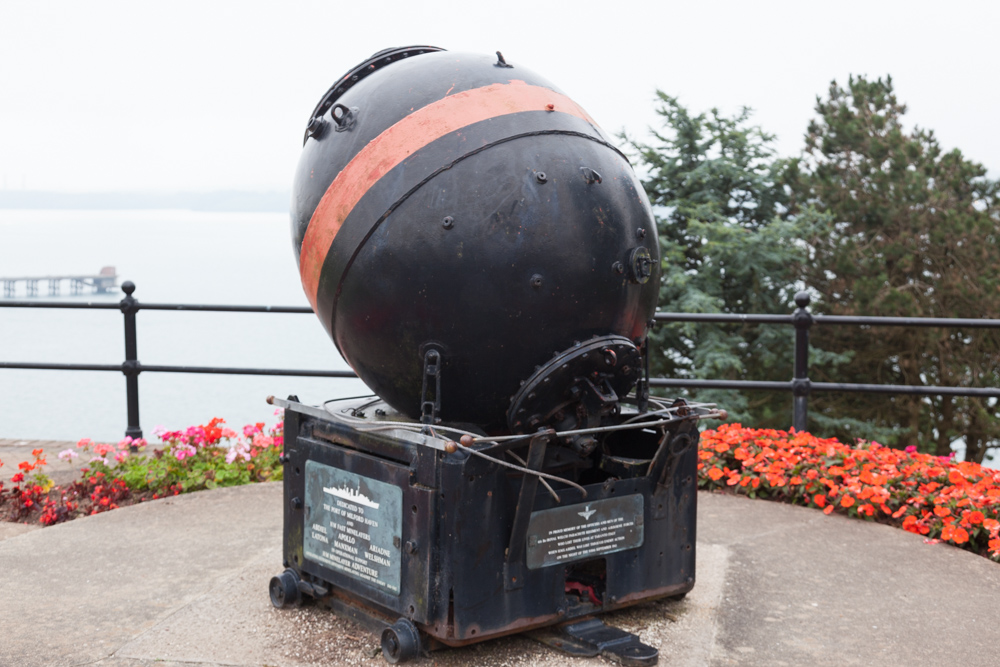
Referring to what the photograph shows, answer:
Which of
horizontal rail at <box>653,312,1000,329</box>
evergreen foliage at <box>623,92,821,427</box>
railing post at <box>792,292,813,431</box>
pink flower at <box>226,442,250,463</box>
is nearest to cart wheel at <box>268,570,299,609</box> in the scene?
pink flower at <box>226,442,250,463</box>

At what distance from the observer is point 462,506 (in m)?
3.06

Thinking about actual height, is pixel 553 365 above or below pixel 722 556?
above

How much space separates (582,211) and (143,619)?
222 centimetres

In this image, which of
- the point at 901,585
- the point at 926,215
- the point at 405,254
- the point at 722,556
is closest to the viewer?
the point at 405,254

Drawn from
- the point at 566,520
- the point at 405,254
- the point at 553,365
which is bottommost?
the point at 566,520

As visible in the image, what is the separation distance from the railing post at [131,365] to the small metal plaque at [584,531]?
4.22 metres

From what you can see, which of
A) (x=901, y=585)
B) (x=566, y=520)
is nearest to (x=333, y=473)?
(x=566, y=520)

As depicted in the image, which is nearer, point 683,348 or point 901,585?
point 901,585

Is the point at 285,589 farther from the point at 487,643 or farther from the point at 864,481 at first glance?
the point at 864,481

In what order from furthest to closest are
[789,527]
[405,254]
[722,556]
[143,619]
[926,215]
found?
[926,215], [789,527], [722,556], [143,619], [405,254]

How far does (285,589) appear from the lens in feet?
11.8

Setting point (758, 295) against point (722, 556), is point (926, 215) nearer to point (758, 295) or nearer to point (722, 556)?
point (758, 295)

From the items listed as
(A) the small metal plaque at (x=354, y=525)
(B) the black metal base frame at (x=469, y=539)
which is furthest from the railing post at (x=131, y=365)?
(A) the small metal plaque at (x=354, y=525)

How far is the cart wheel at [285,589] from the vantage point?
11.8 feet
